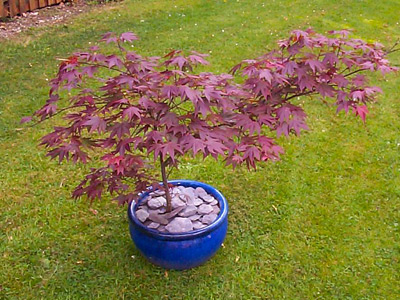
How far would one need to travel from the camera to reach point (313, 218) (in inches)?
124

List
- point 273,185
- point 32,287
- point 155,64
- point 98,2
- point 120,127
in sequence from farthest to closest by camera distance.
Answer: point 98,2
point 273,185
point 32,287
point 155,64
point 120,127

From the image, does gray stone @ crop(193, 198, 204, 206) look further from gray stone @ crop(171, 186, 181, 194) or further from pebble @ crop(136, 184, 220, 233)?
gray stone @ crop(171, 186, 181, 194)

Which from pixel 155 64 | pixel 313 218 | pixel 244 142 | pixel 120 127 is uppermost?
pixel 155 64

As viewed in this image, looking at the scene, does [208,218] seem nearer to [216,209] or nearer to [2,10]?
[216,209]

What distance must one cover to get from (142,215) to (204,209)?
0.36 meters

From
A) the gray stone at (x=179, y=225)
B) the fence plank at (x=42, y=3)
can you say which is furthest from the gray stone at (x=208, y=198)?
the fence plank at (x=42, y=3)

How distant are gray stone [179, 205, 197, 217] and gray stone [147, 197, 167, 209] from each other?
0.49 feet

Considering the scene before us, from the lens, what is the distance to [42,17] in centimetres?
650

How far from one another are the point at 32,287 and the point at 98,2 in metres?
5.71

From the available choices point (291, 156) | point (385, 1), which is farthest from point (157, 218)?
point (385, 1)

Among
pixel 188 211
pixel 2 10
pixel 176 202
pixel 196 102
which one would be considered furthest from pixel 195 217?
pixel 2 10

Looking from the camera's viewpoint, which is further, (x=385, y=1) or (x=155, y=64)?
(x=385, y=1)

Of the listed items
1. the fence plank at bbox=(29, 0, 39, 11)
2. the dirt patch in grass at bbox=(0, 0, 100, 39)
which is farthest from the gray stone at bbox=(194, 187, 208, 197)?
the fence plank at bbox=(29, 0, 39, 11)

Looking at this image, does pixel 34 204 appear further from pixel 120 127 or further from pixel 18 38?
pixel 18 38
